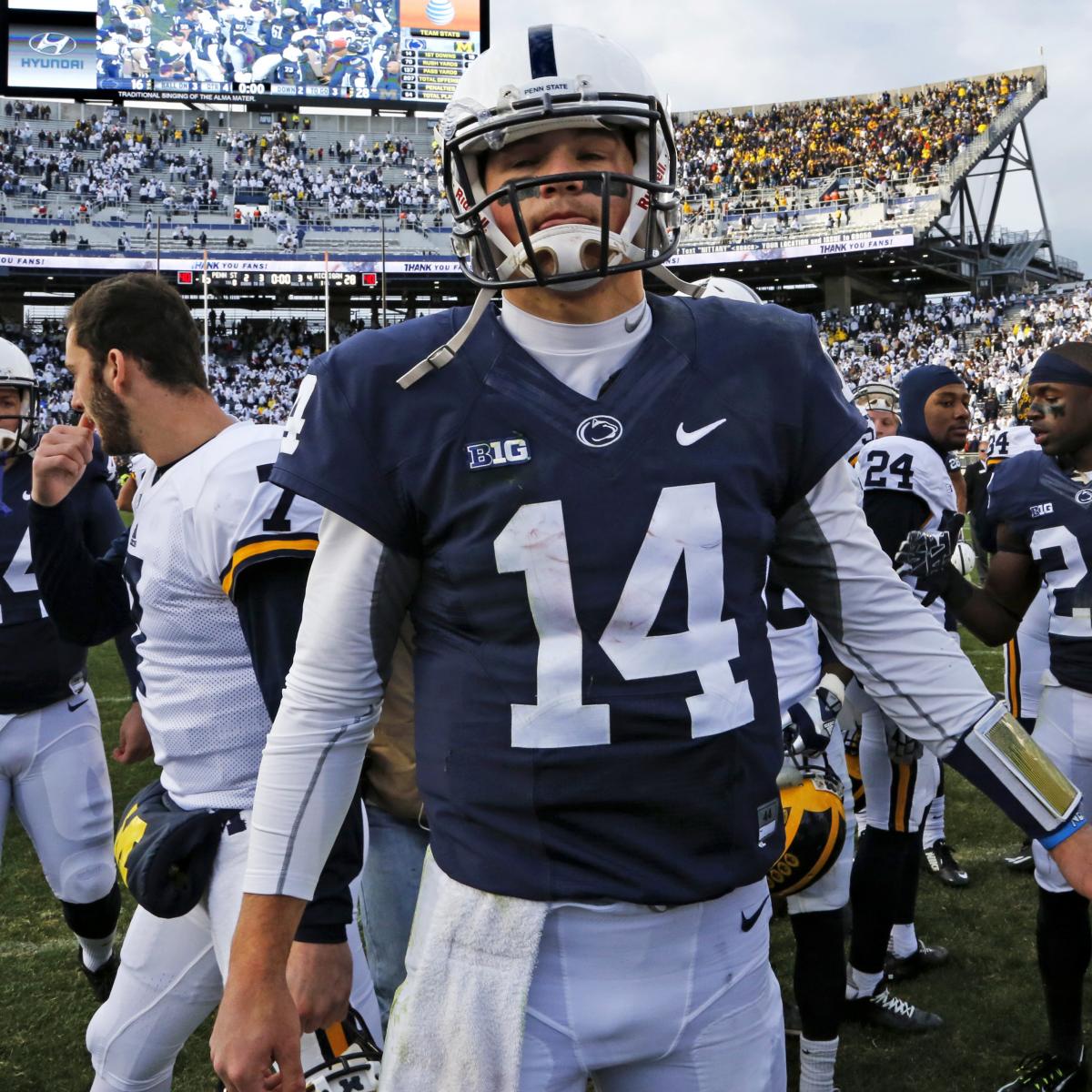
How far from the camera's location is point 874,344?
112ft

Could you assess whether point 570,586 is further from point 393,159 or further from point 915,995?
point 393,159

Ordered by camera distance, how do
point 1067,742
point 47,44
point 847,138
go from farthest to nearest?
point 847,138
point 47,44
point 1067,742

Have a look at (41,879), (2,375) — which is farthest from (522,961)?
(41,879)

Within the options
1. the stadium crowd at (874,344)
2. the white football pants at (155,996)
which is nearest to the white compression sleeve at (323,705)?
the white football pants at (155,996)

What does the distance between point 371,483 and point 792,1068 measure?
2.75 metres

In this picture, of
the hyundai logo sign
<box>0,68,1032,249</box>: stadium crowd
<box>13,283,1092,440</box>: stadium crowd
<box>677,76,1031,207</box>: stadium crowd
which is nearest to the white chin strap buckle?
<box>13,283,1092,440</box>: stadium crowd

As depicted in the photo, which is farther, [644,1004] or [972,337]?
[972,337]

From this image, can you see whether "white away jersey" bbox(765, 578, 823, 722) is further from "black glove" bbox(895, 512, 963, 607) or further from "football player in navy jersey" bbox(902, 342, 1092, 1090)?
"football player in navy jersey" bbox(902, 342, 1092, 1090)

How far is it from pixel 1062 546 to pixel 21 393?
3.44m

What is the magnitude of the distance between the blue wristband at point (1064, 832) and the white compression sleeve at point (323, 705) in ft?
3.07

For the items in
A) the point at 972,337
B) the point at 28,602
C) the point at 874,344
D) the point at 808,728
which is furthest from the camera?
the point at 874,344

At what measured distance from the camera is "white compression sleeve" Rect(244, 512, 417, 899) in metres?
1.51

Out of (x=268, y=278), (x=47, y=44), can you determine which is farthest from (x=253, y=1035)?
(x=47, y=44)

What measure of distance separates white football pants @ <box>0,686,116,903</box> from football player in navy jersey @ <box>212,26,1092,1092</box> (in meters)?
2.58
